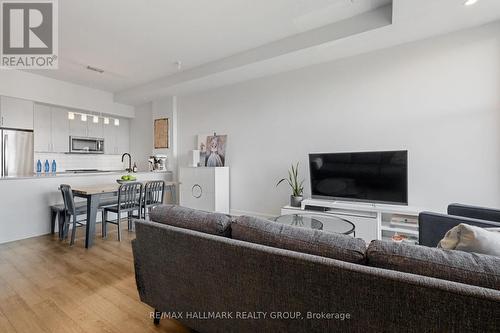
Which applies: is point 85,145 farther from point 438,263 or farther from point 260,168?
point 438,263

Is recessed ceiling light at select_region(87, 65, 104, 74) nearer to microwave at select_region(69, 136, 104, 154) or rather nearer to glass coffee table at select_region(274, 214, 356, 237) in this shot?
microwave at select_region(69, 136, 104, 154)

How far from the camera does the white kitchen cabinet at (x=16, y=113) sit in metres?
4.14

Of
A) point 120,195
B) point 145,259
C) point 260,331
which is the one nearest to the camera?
point 260,331

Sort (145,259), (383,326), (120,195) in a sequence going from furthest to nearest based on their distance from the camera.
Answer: (120,195)
(145,259)
(383,326)

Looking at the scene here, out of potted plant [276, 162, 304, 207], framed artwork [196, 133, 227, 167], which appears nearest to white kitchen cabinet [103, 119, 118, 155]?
framed artwork [196, 133, 227, 167]

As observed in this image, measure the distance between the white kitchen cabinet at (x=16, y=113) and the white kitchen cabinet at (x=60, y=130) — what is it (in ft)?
1.55

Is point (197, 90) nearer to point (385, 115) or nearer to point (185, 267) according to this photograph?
point (385, 115)

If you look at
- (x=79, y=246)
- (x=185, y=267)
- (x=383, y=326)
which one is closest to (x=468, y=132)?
(x=383, y=326)

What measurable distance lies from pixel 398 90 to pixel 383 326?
10.5 ft

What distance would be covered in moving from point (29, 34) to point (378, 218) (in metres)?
4.99

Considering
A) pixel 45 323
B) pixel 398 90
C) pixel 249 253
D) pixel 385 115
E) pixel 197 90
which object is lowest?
pixel 45 323

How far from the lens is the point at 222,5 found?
2609 millimetres

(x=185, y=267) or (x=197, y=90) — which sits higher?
(x=197, y=90)

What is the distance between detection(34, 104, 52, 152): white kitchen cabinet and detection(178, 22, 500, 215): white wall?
3.57 m
